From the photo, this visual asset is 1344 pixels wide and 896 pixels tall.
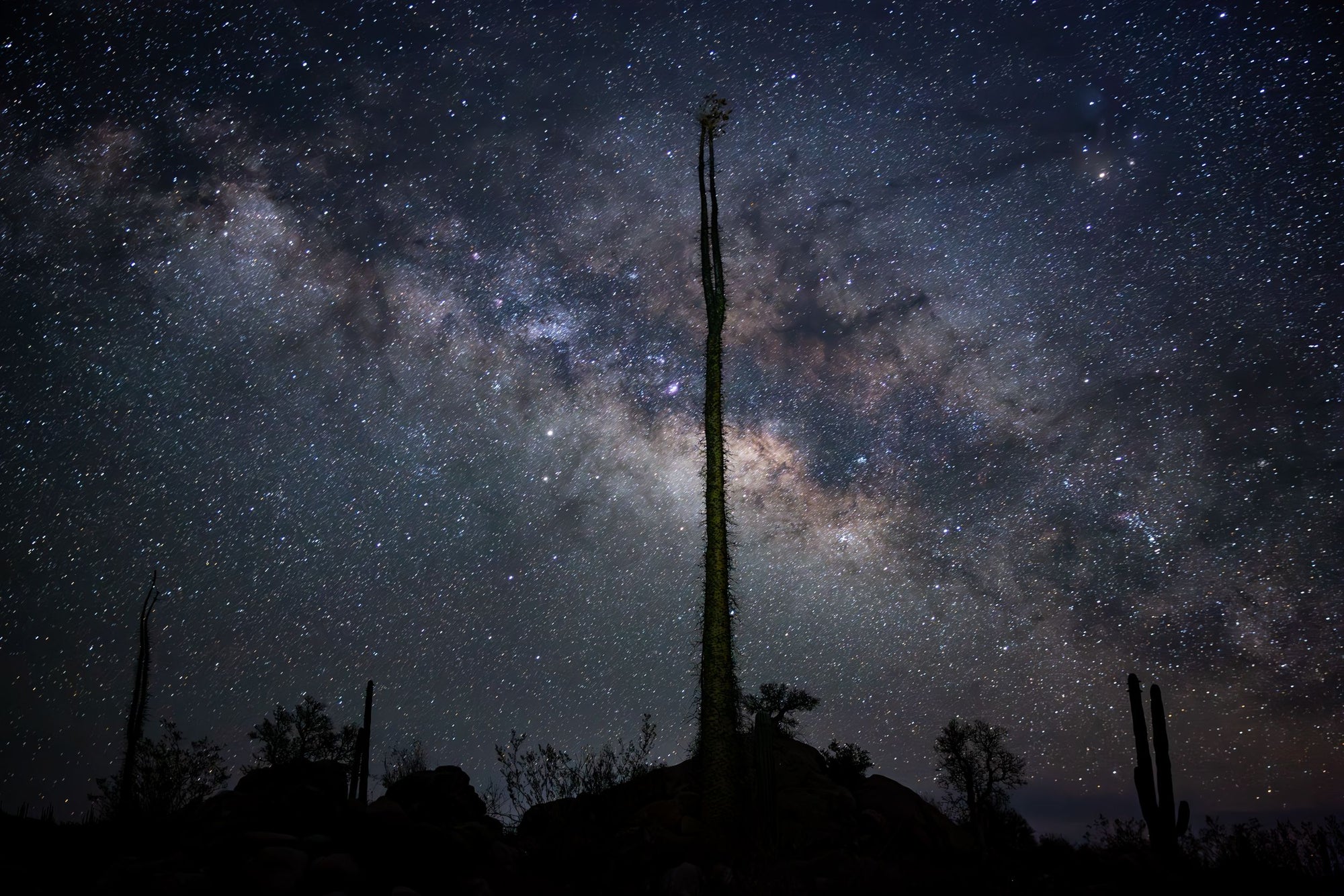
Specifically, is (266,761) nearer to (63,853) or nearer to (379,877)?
(63,853)

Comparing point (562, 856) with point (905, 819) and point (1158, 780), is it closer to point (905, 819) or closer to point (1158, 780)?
point (905, 819)

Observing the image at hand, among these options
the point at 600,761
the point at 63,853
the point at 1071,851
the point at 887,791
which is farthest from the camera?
the point at 887,791

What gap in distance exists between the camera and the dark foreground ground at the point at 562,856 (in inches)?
279

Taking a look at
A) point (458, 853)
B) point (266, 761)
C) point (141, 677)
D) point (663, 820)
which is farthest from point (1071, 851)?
point (141, 677)

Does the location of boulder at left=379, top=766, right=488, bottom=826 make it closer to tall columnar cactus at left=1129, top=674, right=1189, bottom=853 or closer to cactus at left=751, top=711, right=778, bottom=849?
cactus at left=751, top=711, right=778, bottom=849

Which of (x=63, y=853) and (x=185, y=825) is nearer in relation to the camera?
(x=63, y=853)

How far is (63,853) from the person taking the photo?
7859 millimetres

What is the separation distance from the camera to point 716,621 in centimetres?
1216

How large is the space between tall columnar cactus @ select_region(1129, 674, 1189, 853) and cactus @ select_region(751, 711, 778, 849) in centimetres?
562

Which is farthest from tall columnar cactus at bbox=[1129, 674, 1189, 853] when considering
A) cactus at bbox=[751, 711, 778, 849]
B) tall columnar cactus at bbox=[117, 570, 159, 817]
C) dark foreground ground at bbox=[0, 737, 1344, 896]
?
tall columnar cactus at bbox=[117, 570, 159, 817]

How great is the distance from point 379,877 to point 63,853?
12.6 feet

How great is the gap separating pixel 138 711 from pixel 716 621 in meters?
18.7

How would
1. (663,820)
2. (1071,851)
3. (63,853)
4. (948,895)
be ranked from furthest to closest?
(663,820), (1071,851), (63,853), (948,895)

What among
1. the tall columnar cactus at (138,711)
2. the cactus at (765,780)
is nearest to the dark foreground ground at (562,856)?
the cactus at (765,780)
